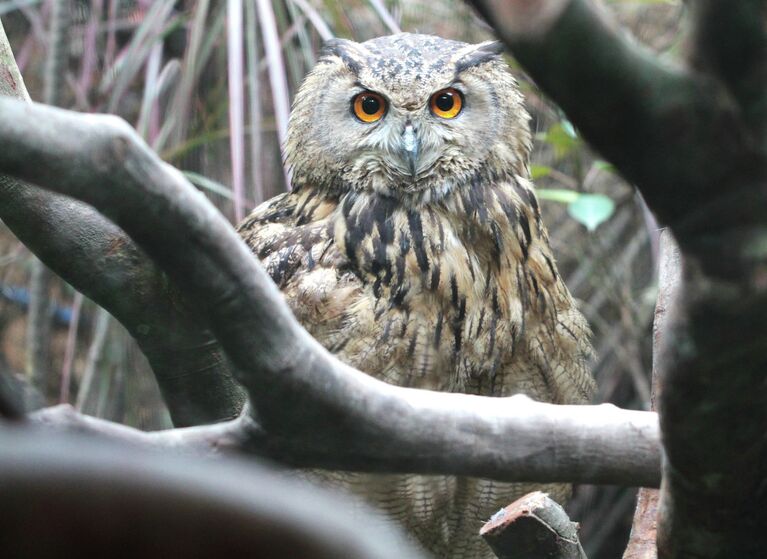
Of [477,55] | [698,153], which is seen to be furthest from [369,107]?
[698,153]

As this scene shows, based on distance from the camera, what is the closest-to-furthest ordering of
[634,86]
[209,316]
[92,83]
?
[634,86]
[209,316]
[92,83]

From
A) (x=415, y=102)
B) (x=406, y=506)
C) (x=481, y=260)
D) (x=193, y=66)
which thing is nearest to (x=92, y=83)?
(x=193, y=66)

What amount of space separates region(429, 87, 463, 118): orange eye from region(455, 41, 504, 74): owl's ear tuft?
48 mm

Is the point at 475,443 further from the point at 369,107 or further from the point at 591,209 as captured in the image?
the point at 591,209

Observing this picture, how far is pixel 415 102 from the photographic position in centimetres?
211

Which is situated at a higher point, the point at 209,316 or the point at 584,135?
the point at 584,135

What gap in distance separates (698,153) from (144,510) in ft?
1.59

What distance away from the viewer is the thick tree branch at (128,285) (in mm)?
1475

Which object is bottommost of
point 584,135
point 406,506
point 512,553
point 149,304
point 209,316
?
point 406,506

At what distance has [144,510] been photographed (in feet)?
1.69

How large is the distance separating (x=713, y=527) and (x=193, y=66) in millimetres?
2126

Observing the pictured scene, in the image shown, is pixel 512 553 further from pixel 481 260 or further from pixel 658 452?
pixel 481 260

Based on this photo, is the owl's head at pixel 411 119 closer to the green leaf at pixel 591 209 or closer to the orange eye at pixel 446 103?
the orange eye at pixel 446 103

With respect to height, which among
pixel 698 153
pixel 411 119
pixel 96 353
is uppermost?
pixel 698 153
